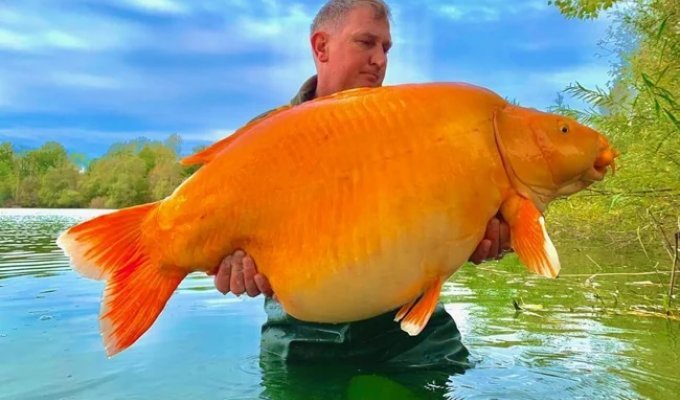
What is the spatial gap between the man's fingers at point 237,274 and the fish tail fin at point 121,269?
18 cm

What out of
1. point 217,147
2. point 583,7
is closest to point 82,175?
point 583,7

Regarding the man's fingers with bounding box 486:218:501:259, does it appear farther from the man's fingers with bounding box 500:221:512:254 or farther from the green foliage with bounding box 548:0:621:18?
the green foliage with bounding box 548:0:621:18

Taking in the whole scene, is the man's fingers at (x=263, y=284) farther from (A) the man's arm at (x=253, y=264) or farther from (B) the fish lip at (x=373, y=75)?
(B) the fish lip at (x=373, y=75)

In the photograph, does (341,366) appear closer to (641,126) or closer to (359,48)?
(359,48)

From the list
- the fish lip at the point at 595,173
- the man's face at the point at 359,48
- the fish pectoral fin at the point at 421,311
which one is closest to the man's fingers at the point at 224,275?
the fish pectoral fin at the point at 421,311

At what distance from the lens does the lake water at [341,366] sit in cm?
293

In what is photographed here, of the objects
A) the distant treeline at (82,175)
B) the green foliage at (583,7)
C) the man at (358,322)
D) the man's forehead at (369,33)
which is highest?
Result: the distant treeline at (82,175)

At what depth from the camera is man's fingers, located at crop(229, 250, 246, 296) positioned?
7.00ft

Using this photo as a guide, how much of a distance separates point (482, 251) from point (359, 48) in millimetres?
1359

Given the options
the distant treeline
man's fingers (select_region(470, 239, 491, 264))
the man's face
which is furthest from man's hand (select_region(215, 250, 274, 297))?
the distant treeline

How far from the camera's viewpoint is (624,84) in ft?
19.8

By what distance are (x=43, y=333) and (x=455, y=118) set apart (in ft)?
11.4

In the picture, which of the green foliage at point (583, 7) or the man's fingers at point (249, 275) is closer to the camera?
the man's fingers at point (249, 275)

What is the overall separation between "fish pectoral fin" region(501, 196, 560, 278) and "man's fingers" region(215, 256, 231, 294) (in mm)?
860
